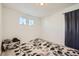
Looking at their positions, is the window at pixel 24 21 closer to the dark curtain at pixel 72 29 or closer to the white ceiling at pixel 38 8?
the white ceiling at pixel 38 8

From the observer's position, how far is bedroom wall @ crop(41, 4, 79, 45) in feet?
4.72

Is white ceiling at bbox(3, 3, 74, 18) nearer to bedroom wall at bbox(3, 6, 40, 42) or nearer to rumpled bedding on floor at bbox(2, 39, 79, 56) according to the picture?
bedroom wall at bbox(3, 6, 40, 42)

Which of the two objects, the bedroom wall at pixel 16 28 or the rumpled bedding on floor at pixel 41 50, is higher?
the bedroom wall at pixel 16 28

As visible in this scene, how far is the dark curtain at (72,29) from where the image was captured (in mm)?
1334

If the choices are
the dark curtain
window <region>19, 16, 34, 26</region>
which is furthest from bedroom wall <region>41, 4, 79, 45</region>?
window <region>19, 16, 34, 26</region>

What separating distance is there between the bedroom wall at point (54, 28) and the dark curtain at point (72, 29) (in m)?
0.06

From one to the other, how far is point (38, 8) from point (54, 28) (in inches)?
15.8

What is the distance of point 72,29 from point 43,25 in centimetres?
44

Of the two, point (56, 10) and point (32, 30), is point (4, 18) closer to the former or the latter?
point (32, 30)

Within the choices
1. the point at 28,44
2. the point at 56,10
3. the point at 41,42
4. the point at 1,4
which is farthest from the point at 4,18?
the point at 56,10

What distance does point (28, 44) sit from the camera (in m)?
1.45

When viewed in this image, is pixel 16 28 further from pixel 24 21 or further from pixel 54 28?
pixel 54 28

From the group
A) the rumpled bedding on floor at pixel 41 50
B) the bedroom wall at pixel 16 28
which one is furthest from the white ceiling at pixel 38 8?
the rumpled bedding on floor at pixel 41 50

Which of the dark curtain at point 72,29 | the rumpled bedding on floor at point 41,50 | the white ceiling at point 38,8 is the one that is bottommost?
the rumpled bedding on floor at point 41,50
